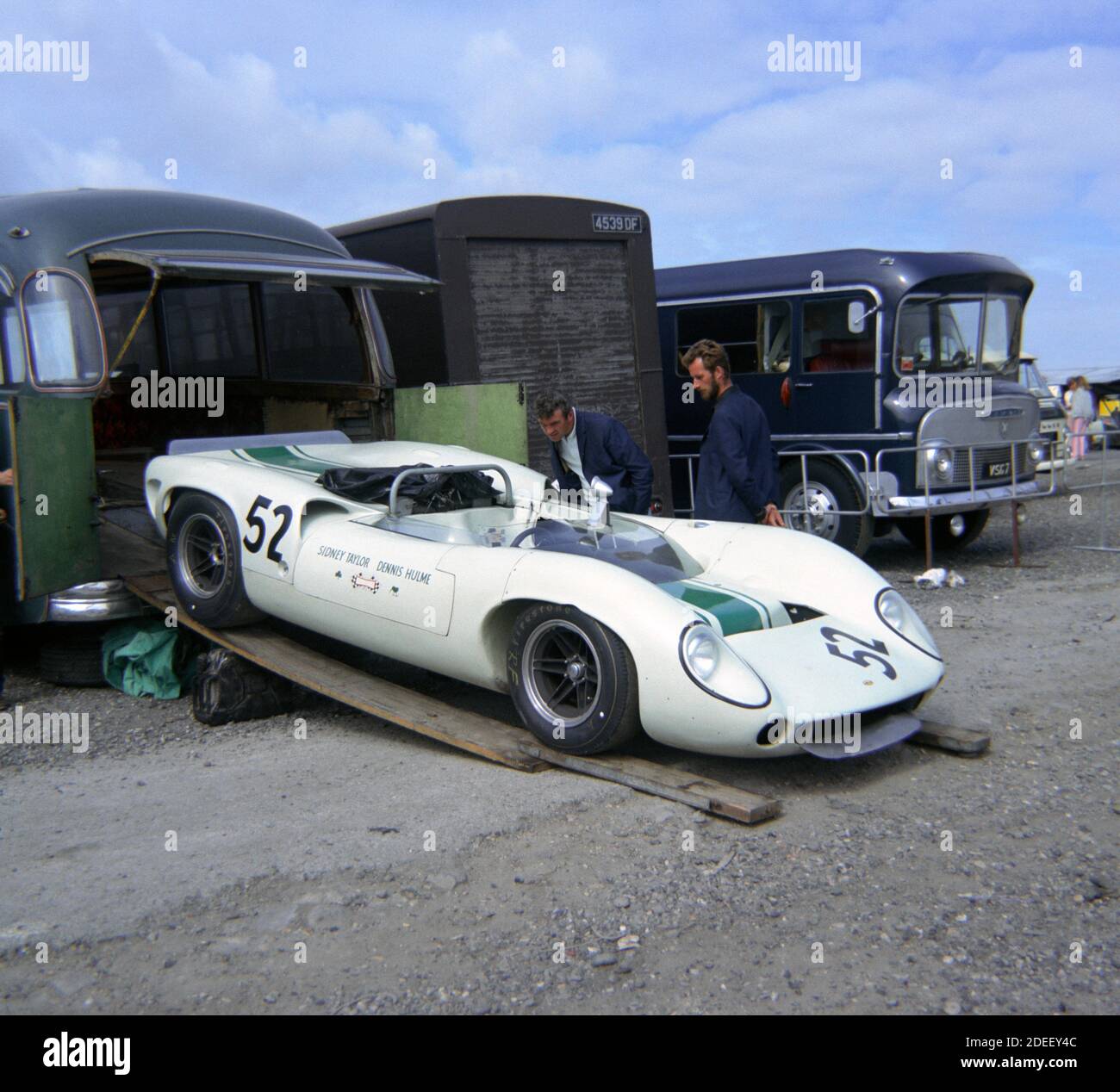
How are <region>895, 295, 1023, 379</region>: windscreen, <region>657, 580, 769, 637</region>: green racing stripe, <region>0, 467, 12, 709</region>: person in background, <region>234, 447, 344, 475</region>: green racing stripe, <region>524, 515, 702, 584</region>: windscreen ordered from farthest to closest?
<region>895, 295, 1023, 379</region>: windscreen, <region>234, 447, 344, 475</region>: green racing stripe, <region>0, 467, 12, 709</region>: person in background, <region>524, 515, 702, 584</region>: windscreen, <region>657, 580, 769, 637</region>: green racing stripe

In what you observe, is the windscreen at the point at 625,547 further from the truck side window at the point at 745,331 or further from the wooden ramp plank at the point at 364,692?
the truck side window at the point at 745,331

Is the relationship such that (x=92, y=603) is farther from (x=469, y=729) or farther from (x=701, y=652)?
(x=701, y=652)

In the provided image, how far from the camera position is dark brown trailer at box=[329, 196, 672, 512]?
8.38 metres

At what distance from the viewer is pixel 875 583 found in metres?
5.12

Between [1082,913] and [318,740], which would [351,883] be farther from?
[1082,913]

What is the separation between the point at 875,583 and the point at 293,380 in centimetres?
490

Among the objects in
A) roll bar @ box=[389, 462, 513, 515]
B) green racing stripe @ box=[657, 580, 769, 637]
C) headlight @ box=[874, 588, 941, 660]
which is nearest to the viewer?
green racing stripe @ box=[657, 580, 769, 637]

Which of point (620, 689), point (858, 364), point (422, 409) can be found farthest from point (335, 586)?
point (858, 364)

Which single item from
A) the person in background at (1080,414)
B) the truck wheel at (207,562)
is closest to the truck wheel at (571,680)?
the truck wheel at (207,562)

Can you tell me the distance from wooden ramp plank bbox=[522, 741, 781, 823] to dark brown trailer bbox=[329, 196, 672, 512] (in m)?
4.34

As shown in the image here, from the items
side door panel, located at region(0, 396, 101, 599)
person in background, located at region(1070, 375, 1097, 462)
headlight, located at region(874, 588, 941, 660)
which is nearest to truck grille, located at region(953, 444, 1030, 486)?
headlight, located at region(874, 588, 941, 660)

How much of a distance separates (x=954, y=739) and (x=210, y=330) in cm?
620

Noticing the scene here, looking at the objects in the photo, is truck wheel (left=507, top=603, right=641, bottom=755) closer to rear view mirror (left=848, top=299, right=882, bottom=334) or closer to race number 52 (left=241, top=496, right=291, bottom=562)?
race number 52 (left=241, top=496, right=291, bottom=562)
